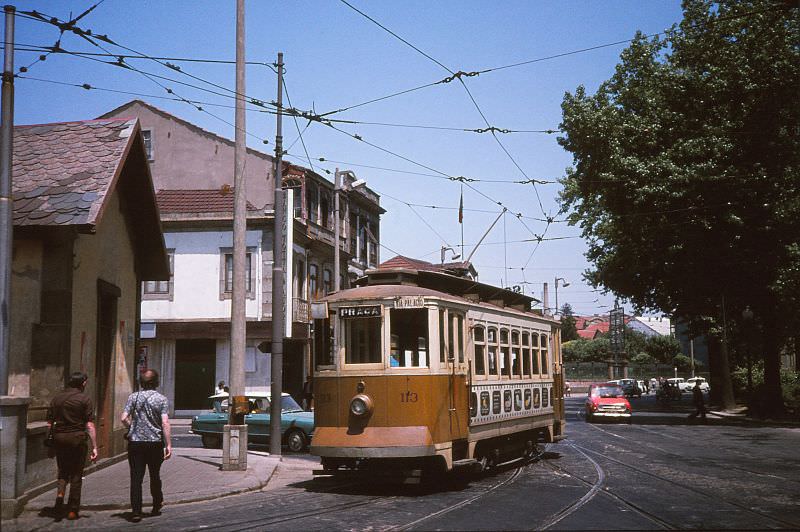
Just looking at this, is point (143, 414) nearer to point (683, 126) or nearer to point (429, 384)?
point (429, 384)

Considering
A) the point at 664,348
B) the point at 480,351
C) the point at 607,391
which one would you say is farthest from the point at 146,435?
the point at 664,348

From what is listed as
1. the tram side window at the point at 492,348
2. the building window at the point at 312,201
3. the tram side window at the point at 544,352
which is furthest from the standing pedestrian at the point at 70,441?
the building window at the point at 312,201

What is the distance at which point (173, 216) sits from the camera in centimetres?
3550

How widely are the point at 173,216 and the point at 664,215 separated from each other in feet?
66.5

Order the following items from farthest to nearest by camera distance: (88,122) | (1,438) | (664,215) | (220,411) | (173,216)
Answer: (173,216) < (664,215) < (220,411) < (88,122) < (1,438)

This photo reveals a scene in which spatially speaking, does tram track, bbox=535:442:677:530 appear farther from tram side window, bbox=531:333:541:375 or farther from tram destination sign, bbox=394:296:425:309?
tram destination sign, bbox=394:296:425:309

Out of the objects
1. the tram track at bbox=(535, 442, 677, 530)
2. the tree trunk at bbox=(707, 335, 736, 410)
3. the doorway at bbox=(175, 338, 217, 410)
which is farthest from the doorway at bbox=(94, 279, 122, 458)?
the tree trunk at bbox=(707, 335, 736, 410)

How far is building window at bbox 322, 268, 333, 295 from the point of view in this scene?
40875 mm

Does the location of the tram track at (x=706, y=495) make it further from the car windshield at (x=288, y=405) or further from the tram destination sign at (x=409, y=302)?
the car windshield at (x=288, y=405)

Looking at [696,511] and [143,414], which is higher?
[143,414]

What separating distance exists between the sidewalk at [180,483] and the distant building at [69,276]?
26.7 inches

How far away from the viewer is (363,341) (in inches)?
502

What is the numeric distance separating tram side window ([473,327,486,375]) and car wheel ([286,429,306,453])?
7.70 m

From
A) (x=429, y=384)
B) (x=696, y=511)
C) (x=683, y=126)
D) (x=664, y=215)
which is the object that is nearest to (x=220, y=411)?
(x=429, y=384)
